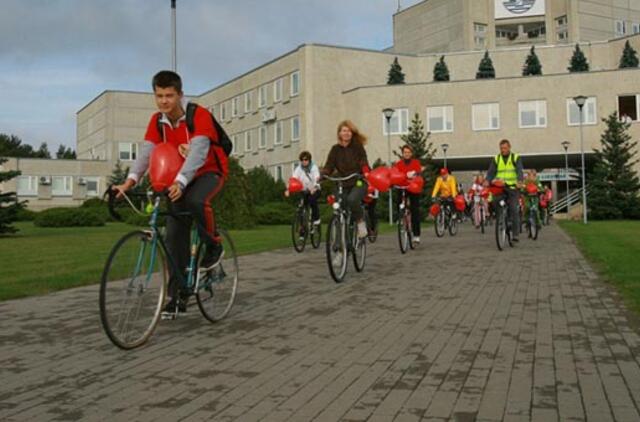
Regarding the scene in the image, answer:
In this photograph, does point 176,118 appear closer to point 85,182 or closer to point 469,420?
point 469,420

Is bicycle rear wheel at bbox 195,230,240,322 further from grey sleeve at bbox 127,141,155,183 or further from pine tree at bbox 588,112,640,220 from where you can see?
pine tree at bbox 588,112,640,220

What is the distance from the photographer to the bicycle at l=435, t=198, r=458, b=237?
19844 millimetres

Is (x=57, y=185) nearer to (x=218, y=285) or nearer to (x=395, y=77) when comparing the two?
(x=395, y=77)

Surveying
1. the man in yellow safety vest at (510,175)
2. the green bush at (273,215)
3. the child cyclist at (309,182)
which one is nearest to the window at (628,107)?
the green bush at (273,215)

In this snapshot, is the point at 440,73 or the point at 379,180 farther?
the point at 440,73

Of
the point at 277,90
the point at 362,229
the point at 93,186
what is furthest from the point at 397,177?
the point at 93,186

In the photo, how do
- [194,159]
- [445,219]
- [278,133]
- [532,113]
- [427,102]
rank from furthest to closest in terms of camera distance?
[278,133] < [427,102] < [532,113] < [445,219] < [194,159]

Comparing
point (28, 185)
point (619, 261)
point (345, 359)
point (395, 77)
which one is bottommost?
point (345, 359)

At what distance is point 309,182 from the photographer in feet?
Result: 48.0

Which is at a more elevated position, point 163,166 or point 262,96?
point 262,96

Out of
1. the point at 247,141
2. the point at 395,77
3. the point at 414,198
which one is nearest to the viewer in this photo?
the point at 414,198

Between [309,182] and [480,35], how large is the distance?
7793cm

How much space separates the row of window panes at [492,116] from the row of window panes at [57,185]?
45.0 meters

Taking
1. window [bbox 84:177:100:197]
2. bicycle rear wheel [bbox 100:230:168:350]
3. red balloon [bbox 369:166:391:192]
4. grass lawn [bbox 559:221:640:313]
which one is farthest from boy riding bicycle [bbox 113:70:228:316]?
window [bbox 84:177:100:197]
